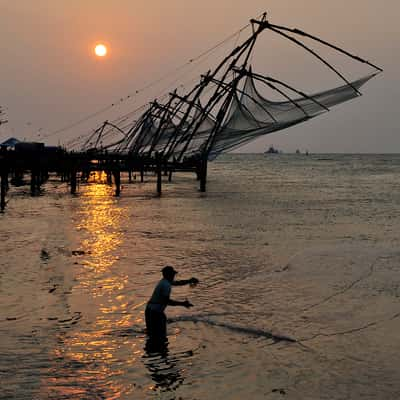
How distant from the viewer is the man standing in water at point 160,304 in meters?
6.60

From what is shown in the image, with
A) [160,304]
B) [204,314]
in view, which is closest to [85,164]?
[204,314]

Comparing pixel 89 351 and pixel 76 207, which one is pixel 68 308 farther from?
pixel 76 207

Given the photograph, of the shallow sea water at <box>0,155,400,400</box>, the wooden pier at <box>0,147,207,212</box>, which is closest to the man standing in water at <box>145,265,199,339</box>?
the shallow sea water at <box>0,155,400,400</box>

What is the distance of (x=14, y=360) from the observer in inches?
237

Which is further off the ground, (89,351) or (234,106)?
(234,106)

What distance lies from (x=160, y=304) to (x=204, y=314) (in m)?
1.46

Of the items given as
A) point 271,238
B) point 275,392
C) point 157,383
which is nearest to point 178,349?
point 157,383

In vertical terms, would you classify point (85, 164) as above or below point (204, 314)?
above

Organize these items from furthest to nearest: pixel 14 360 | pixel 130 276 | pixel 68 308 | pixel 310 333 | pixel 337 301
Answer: pixel 130 276 < pixel 337 301 < pixel 68 308 < pixel 310 333 < pixel 14 360

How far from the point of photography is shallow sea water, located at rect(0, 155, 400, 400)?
5.65 metres

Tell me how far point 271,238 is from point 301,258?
131 inches

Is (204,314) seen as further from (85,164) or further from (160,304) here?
(85,164)

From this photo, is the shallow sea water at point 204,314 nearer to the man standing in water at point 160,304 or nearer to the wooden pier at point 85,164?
the man standing in water at point 160,304

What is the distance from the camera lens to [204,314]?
313 inches
